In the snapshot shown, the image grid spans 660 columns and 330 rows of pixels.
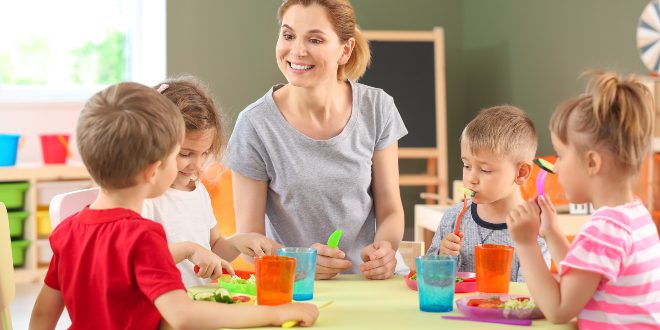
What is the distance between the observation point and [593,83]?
154 centimetres

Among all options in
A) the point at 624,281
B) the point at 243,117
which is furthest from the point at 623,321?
the point at 243,117

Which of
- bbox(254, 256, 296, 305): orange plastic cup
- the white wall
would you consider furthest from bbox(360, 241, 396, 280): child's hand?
the white wall

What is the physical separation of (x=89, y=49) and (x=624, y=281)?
5200 millimetres

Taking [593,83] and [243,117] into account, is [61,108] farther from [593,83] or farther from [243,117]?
[593,83]

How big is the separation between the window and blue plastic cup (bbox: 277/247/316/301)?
Result: 14.1 ft

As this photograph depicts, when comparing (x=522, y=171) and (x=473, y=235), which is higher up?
(x=522, y=171)

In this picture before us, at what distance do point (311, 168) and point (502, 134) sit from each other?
494mm

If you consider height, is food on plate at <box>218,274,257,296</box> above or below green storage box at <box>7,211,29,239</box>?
above

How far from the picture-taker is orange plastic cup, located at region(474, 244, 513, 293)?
1.77m

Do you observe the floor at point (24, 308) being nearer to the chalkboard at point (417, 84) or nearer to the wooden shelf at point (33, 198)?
the wooden shelf at point (33, 198)

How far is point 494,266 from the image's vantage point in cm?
178

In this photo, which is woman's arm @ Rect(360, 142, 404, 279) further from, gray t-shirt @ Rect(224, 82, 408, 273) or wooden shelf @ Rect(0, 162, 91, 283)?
wooden shelf @ Rect(0, 162, 91, 283)

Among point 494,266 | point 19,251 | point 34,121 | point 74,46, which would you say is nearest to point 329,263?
point 494,266

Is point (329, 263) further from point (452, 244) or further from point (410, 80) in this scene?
point (410, 80)
